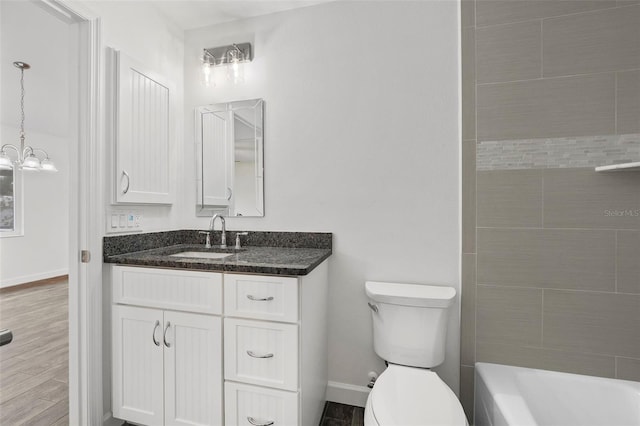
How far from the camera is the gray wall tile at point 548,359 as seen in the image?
4.67 feet

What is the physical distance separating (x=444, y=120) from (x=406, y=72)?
359 mm

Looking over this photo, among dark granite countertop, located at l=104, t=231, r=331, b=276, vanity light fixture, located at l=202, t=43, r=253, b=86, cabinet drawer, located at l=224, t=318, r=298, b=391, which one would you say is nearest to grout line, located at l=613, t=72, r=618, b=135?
dark granite countertop, located at l=104, t=231, r=331, b=276

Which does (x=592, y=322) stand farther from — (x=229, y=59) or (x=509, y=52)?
(x=229, y=59)

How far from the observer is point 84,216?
4.82 ft

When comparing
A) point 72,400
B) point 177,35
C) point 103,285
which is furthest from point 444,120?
point 72,400

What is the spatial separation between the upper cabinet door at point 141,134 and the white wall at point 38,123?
2.95 ft

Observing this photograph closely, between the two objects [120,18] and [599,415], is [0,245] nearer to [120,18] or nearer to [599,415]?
[120,18]

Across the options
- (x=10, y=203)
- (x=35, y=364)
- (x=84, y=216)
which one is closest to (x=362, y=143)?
(x=84, y=216)

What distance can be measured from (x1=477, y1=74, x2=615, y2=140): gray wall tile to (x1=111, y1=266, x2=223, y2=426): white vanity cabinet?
160 centimetres

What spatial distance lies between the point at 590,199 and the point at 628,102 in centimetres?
47

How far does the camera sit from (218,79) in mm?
2041

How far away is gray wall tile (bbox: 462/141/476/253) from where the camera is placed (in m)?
1.57

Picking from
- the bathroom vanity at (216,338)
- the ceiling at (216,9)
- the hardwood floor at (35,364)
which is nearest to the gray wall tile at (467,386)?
the bathroom vanity at (216,338)

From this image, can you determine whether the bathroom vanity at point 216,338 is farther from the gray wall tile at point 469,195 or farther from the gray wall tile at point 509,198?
the gray wall tile at point 509,198
